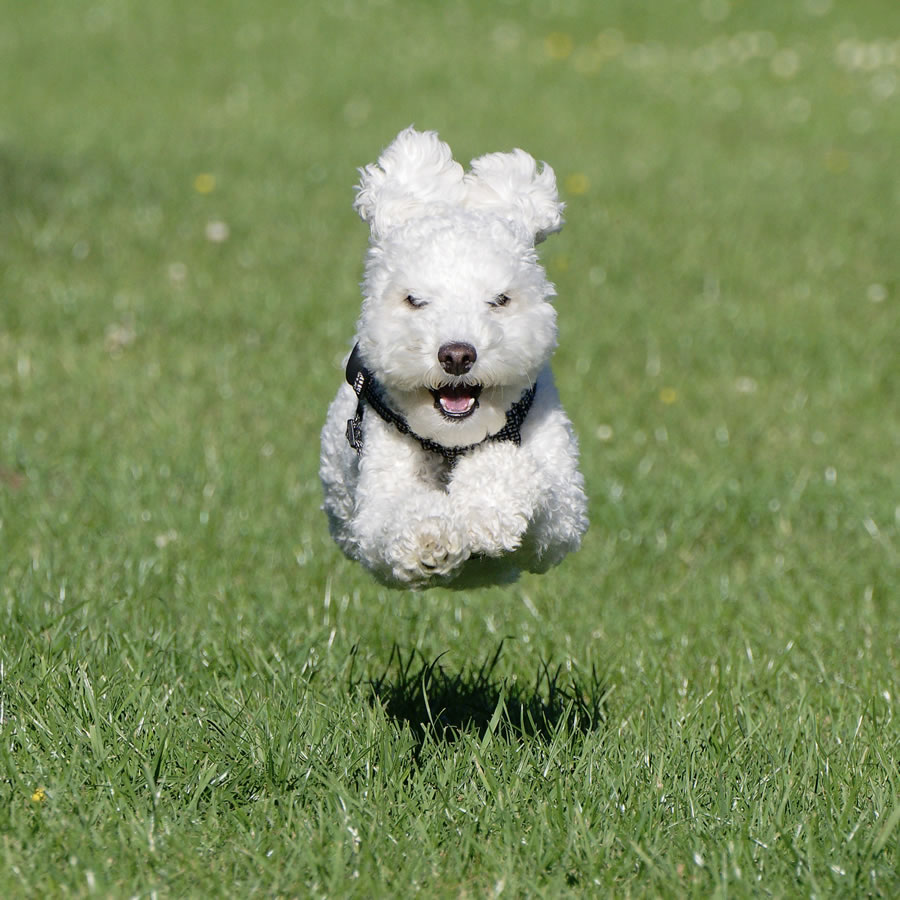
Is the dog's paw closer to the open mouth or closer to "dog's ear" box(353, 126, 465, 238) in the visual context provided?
the open mouth

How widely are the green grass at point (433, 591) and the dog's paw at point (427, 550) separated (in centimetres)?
85

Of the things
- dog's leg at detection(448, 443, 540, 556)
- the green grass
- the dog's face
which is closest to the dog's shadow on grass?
the green grass

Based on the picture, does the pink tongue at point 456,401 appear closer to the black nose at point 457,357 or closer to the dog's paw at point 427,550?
the black nose at point 457,357

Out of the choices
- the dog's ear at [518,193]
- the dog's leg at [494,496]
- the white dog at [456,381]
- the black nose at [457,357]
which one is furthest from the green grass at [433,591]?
the dog's ear at [518,193]

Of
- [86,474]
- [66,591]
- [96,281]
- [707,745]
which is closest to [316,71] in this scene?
[96,281]

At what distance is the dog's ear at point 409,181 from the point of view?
11.9 ft

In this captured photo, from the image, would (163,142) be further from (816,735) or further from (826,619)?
(816,735)

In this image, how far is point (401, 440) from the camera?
11.6 feet

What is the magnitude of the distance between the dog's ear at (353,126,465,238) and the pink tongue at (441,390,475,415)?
0.53 metres

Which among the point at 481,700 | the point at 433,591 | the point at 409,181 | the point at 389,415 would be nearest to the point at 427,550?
the point at 389,415

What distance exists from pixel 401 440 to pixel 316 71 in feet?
42.2

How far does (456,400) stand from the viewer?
10.9 ft

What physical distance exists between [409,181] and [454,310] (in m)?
0.57

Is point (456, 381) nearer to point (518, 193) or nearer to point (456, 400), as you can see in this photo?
point (456, 400)
